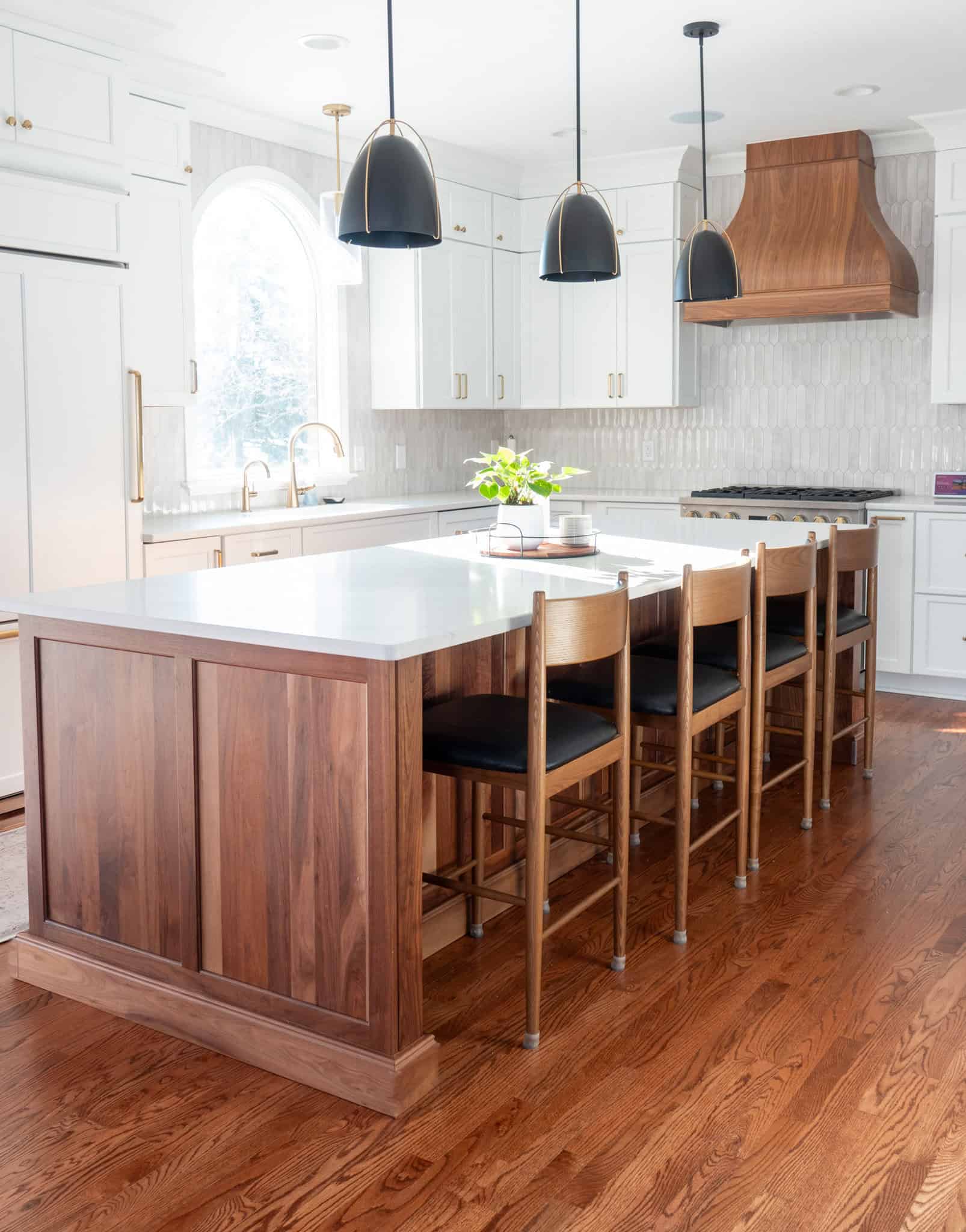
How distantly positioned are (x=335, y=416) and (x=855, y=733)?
3099 mm

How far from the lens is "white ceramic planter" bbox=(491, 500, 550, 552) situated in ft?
11.9

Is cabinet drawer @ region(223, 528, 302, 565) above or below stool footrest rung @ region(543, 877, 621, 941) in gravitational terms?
above

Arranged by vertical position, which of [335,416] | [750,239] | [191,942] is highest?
[750,239]

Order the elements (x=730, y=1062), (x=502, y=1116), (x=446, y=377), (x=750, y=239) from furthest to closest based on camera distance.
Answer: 1. (x=446, y=377)
2. (x=750, y=239)
3. (x=730, y=1062)
4. (x=502, y=1116)

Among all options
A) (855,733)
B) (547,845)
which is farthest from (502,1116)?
(855,733)

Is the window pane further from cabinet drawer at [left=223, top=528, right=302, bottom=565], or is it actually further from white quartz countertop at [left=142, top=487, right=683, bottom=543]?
cabinet drawer at [left=223, top=528, right=302, bottom=565]

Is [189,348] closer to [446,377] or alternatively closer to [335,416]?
[335,416]

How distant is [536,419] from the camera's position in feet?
24.5

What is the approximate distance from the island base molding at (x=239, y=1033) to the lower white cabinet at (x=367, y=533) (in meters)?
2.35

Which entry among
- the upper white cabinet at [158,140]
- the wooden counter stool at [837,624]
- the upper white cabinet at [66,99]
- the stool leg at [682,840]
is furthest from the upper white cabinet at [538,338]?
the stool leg at [682,840]

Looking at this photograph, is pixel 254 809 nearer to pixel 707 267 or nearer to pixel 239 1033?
pixel 239 1033

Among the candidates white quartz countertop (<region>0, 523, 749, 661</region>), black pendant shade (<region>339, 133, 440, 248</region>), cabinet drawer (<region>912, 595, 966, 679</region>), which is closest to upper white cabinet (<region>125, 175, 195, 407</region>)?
white quartz countertop (<region>0, 523, 749, 661</region>)

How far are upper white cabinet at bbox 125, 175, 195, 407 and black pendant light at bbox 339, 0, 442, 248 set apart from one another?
6.17 ft

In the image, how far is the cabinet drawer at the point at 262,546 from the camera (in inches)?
188
